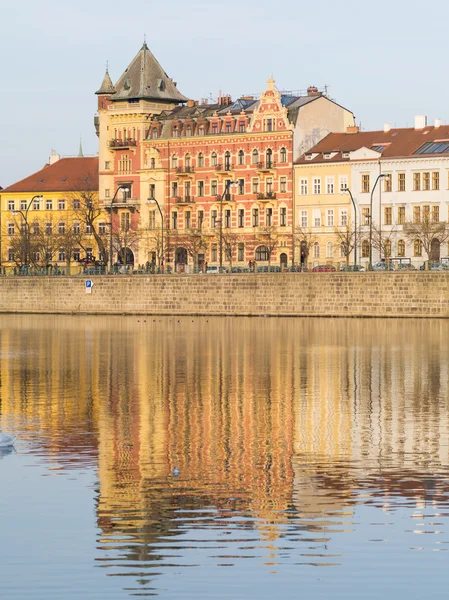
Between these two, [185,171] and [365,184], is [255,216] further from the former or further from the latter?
[365,184]

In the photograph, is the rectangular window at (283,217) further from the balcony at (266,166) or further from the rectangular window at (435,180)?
the rectangular window at (435,180)

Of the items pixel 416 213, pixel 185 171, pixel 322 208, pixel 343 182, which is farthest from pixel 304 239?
pixel 185 171

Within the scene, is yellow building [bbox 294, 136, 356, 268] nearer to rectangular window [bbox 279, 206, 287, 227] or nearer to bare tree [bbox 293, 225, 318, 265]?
bare tree [bbox 293, 225, 318, 265]

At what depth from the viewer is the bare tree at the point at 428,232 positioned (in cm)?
10769

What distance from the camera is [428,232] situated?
353 ft

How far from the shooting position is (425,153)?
112 metres

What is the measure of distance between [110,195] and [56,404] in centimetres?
9657

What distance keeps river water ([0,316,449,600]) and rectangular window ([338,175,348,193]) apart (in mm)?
69150

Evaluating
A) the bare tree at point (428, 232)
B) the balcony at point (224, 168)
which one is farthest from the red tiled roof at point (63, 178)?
the bare tree at point (428, 232)

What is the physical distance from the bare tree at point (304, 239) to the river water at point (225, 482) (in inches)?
2732

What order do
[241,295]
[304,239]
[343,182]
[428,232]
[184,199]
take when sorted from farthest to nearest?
[184,199], [304,239], [343,182], [428,232], [241,295]

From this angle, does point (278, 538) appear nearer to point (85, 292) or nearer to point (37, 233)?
point (85, 292)

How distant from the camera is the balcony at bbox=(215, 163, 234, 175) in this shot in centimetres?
→ 12412

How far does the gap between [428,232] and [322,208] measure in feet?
42.7
